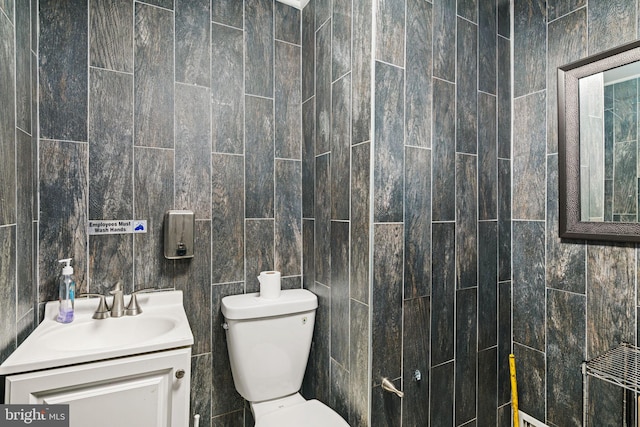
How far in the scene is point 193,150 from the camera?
1564 mm

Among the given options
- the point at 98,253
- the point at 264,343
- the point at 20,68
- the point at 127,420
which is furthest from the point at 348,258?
the point at 20,68

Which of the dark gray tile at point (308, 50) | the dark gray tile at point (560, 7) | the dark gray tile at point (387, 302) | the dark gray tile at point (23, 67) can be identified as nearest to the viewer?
the dark gray tile at point (23, 67)

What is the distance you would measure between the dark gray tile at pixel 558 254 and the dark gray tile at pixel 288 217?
3.78ft

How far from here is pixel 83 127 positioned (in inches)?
54.6

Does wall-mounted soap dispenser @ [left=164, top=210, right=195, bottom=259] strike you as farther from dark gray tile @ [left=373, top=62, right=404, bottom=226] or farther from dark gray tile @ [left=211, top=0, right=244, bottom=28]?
dark gray tile @ [left=211, top=0, right=244, bottom=28]

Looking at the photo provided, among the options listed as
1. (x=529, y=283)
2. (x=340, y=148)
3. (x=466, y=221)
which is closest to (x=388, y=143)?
(x=340, y=148)

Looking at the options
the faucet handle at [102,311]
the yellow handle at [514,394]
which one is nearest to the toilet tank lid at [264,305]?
the faucet handle at [102,311]

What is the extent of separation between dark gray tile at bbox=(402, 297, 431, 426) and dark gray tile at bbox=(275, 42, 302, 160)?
3.17ft

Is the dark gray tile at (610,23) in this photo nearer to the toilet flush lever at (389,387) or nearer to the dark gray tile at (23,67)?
the toilet flush lever at (389,387)

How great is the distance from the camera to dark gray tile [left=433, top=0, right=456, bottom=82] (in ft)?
4.48

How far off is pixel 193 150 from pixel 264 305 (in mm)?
789

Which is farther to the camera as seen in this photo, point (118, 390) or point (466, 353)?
point (466, 353)

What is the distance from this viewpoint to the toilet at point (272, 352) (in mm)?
1437

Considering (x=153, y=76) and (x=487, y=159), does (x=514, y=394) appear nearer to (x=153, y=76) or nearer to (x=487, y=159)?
(x=487, y=159)
